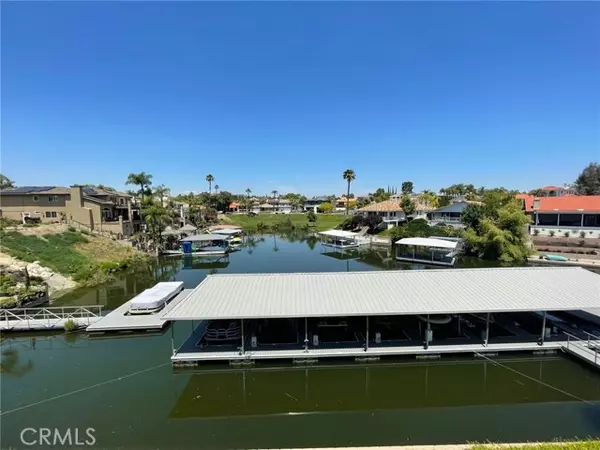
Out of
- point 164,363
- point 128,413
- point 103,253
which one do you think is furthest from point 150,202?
point 128,413

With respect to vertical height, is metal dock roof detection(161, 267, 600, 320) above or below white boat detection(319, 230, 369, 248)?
above

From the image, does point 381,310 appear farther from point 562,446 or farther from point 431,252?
point 431,252

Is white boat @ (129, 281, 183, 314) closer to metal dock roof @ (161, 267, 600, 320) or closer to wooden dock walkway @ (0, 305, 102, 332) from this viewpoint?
wooden dock walkway @ (0, 305, 102, 332)

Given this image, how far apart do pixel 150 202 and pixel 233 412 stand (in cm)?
4035

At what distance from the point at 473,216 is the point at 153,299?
39592mm

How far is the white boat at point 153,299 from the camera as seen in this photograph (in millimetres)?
18734

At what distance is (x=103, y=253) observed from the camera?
35.4 m

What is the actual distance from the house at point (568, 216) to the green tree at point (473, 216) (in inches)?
296

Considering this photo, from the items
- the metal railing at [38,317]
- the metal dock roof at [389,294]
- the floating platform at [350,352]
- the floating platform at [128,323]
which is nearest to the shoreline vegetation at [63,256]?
the metal railing at [38,317]

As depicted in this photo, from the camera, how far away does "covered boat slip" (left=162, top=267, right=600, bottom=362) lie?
43.2 ft

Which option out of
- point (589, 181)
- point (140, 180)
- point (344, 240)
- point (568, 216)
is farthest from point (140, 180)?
point (589, 181)

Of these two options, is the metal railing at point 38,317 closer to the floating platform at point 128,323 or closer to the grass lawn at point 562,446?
the floating platform at point 128,323

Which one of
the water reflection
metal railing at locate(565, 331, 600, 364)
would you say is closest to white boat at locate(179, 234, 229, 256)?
the water reflection

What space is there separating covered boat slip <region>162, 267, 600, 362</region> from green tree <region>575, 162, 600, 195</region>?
218 ft
